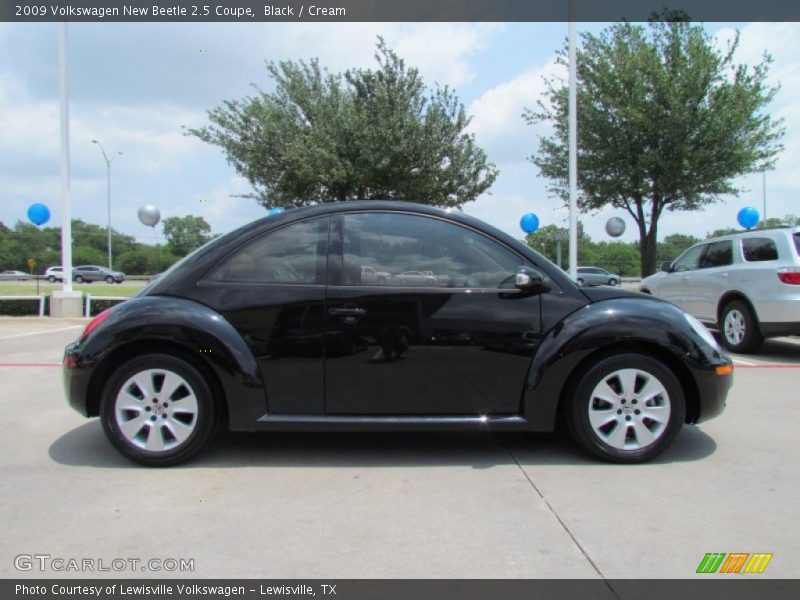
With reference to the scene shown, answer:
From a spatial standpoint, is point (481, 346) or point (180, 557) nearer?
point (180, 557)

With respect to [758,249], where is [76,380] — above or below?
below

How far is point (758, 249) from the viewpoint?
801 centimetres

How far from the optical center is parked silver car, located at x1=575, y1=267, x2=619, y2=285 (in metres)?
33.2

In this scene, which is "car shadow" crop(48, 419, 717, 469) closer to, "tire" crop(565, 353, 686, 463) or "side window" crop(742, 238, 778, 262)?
"tire" crop(565, 353, 686, 463)

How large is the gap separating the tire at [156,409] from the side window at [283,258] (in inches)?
26.3

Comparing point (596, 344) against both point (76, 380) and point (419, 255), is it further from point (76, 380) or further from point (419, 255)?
point (76, 380)

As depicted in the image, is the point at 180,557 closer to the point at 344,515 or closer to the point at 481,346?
the point at 344,515

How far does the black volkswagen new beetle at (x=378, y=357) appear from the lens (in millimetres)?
3564

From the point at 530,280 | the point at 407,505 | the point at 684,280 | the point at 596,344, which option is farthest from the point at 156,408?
the point at 684,280

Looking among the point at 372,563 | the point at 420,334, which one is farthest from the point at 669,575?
the point at 420,334

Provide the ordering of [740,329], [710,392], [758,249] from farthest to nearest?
1. [740,329]
2. [758,249]
3. [710,392]

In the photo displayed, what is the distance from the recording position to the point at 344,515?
9.80 ft

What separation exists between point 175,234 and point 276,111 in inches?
3586

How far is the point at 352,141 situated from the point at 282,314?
12917 mm
